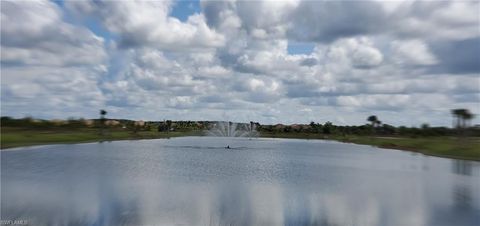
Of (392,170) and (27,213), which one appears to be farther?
(392,170)

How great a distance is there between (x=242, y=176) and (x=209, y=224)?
1424 inches

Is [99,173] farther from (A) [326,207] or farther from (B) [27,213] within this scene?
(A) [326,207]

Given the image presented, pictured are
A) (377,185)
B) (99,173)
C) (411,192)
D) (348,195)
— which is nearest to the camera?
(348,195)

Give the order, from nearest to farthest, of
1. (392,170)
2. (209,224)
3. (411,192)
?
(209,224) → (411,192) → (392,170)

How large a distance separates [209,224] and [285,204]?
1200 cm

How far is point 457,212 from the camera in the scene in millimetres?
41594

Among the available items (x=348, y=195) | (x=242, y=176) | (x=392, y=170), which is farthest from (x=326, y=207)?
(x=392, y=170)

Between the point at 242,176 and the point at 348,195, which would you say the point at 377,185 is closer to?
the point at 348,195

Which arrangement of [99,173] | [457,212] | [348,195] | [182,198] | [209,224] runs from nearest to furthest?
[209,224], [457,212], [182,198], [348,195], [99,173]

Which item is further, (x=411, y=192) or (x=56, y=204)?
(x=411, y=192)

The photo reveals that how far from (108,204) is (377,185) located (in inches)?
1490

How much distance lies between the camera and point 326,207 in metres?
42.1

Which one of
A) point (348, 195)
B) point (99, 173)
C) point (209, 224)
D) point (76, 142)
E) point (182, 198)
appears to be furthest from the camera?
point (76, 142)

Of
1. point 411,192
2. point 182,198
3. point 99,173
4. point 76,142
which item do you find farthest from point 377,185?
point 76,142
